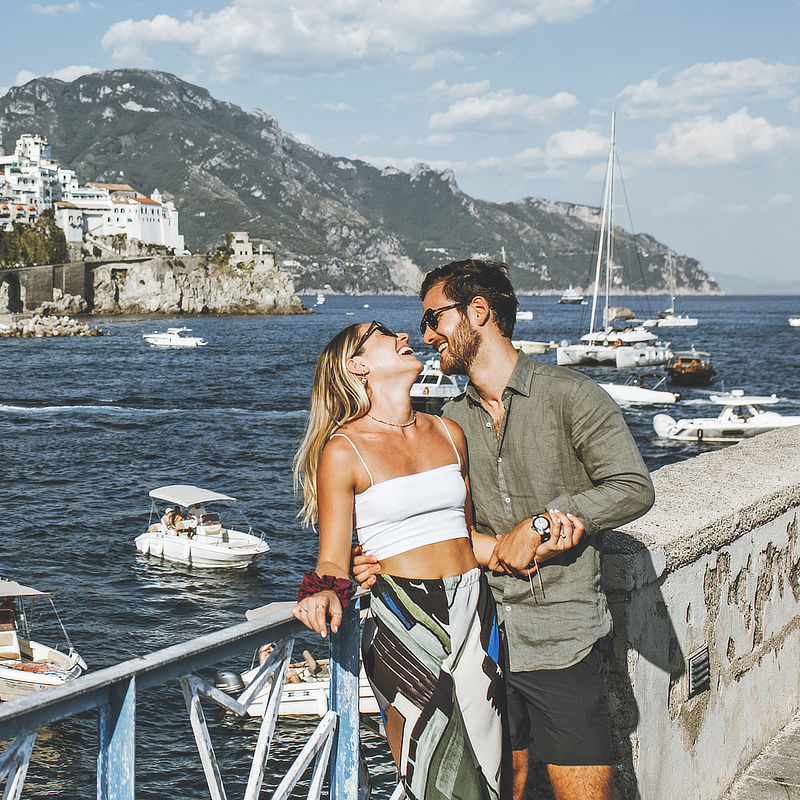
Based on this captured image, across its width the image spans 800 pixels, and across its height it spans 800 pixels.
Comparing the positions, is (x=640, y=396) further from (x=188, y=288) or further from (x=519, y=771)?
(x=188, y=288)

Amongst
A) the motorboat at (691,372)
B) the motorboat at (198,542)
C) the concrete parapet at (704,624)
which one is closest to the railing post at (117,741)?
the concrete parapet at (704,624)

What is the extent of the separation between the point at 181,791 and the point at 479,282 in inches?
517

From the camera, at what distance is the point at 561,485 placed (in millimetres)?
2783

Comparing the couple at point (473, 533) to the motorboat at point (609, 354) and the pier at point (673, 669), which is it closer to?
the pier at point (673, 669)

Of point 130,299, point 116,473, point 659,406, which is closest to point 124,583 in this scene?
point 116,473

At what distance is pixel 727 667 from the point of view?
149 inches

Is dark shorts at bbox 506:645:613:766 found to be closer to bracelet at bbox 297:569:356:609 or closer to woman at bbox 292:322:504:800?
woman at bbox 292:322:504:800

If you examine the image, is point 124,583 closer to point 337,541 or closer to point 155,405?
point 337,541

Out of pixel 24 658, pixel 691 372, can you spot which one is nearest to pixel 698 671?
pixel 24 658

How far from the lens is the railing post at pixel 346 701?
2.72 meters

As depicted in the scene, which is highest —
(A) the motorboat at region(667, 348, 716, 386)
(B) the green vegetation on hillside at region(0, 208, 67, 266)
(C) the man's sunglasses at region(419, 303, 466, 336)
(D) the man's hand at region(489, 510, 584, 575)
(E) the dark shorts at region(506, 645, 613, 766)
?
(B) the green vegetation on hillside at region(0, 208, 67, 266)

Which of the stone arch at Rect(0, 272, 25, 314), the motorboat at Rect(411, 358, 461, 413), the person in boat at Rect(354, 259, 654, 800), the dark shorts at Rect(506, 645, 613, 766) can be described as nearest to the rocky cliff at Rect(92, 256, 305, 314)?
the stone arch at Rect(0, 272, 25, 314)

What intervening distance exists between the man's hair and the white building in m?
164

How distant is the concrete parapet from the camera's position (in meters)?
3.13
